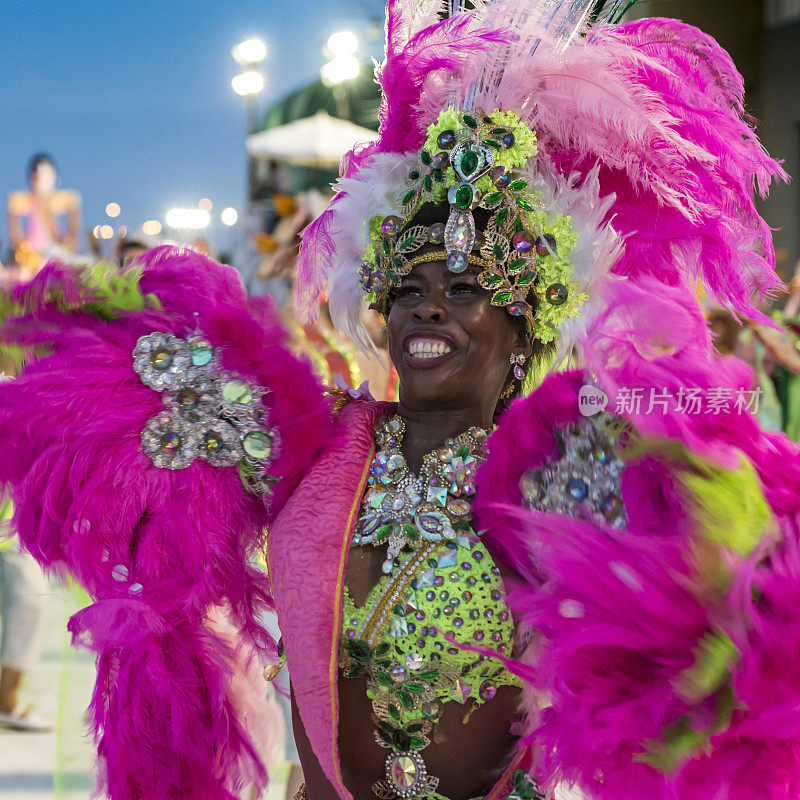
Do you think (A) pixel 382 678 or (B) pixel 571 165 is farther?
(B) pixel 571 165

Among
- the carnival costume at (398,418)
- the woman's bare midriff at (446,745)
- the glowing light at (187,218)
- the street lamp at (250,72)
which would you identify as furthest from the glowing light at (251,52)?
the woman's bare midriff at (446,745)

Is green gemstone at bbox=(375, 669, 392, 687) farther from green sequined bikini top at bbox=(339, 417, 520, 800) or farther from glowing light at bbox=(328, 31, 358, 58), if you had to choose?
glowing light at bbox=(328, 31, 358, 58)

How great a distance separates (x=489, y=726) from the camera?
1604 mm

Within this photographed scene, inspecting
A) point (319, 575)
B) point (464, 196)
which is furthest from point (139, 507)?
point (464, 196)

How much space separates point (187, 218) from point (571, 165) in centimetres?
1463

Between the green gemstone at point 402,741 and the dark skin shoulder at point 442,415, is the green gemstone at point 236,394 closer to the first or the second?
the dark skin shoulder at point 442,415

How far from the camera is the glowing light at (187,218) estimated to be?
1502 cm

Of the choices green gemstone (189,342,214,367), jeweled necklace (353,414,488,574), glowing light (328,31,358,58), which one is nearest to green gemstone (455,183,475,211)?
jeweled necklace (353,414,488,574)

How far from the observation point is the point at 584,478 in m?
1.53

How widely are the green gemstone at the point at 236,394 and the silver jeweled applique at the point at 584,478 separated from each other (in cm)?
48

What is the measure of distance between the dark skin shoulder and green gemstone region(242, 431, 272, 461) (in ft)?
0.74

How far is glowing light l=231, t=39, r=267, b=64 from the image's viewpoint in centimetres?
1105

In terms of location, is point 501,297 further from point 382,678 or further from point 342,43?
point 342,43

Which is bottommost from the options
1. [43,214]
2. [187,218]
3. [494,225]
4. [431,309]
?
[187,218]
